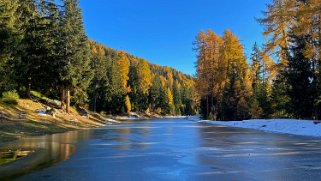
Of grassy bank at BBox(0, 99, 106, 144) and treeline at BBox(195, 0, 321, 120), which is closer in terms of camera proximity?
grassy bank at BBox(0, 99, 106, 144)

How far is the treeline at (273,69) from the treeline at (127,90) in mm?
24279

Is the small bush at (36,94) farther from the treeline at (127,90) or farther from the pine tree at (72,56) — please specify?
the treeline at (127,90)

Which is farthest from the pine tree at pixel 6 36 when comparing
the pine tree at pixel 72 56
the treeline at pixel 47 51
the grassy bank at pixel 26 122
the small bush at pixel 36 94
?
the small bush at pixel 36 94

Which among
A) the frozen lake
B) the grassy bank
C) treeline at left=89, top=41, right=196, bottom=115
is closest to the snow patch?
the frozen lake

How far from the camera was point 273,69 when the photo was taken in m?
35.4

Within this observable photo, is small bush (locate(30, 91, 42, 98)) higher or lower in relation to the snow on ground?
higher

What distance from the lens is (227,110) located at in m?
53.2

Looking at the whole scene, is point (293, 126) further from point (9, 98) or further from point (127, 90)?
point (127, 90)

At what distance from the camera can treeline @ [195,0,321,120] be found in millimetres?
29484

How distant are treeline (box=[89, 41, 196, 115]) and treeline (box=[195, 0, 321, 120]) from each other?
24.3m

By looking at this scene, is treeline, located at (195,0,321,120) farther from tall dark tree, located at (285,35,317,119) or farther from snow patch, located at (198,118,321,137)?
snow patch, located at (198,118,321,137)

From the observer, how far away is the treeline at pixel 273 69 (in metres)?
29.5

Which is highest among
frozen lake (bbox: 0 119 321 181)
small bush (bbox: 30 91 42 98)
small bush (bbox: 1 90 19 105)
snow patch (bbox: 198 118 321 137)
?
small bush (bbox: 30 91 42 98)

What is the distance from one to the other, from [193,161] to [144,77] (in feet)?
341
